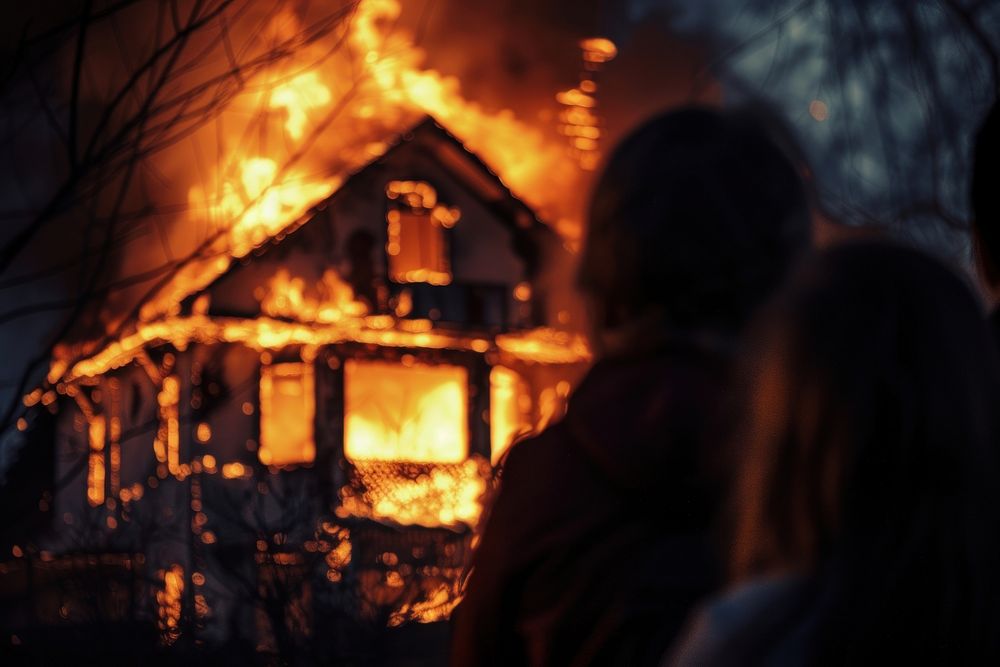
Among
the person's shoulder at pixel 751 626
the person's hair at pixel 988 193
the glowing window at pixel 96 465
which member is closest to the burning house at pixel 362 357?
the glowing window at pixel 96 465

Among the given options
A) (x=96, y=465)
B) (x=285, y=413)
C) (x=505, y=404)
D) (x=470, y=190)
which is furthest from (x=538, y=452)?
(x=96, y=465)

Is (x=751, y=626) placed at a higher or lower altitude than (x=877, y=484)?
lower

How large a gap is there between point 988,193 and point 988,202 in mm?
21

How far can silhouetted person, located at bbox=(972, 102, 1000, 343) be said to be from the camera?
2814 mm

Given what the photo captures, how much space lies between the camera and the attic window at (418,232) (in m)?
20.4

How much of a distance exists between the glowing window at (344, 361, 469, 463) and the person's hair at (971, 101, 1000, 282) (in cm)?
1655

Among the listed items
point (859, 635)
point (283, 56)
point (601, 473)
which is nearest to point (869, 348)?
point (859, 635)

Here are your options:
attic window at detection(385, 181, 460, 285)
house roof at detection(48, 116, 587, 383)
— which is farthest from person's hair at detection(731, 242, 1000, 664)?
attic window at detection(385, 181, 460, 285)

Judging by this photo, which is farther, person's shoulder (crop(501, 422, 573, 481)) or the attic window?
the attic window

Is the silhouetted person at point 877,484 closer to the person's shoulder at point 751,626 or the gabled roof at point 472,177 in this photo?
the person's shoulder at point 751,626

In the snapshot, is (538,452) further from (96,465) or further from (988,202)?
(96,465)

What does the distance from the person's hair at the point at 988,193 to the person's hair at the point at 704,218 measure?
0.51 meters

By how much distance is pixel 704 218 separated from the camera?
247 centimetres

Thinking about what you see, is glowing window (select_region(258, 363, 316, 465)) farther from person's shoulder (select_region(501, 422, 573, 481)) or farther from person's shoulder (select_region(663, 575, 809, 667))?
person's shoulder (select_region(663, 575, 809, 667))
